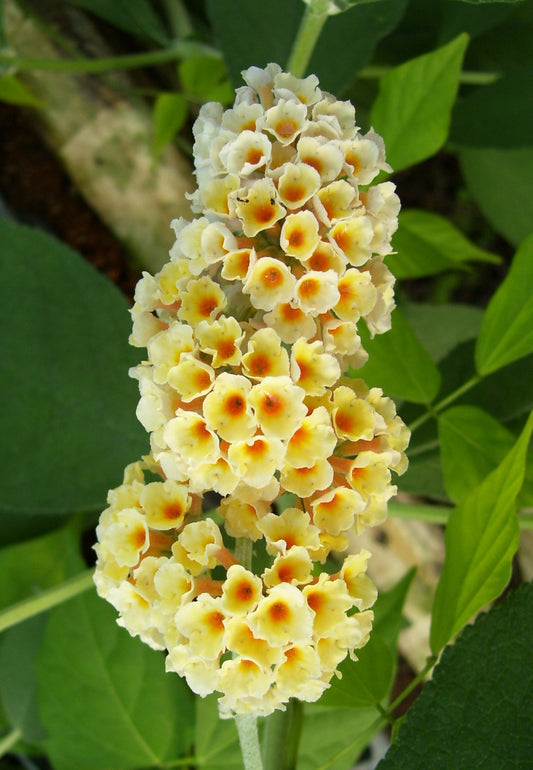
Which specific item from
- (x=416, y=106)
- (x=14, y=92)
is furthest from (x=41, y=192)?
(x=416, y=106)

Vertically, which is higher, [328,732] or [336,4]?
[336,4]

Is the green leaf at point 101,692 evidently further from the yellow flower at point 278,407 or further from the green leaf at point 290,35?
the green leaf at point 290,35

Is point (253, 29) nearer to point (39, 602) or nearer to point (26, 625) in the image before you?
point (39, 602)

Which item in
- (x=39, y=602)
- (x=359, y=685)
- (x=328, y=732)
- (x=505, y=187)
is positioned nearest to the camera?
(x=359, y=685)

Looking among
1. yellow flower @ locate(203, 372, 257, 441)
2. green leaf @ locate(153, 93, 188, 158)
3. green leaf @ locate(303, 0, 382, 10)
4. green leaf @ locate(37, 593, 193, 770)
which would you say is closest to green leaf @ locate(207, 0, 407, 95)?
green leaf @ locate(153, 93, 188, 158)

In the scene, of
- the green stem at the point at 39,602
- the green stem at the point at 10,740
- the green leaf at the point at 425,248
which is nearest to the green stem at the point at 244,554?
the green stem at the point at 39,602

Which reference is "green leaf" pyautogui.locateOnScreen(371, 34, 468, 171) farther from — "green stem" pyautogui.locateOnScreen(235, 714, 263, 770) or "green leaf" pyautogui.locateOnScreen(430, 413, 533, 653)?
"green stem" pyautogui.locateOnScreen(235, 714, 263, 770)
